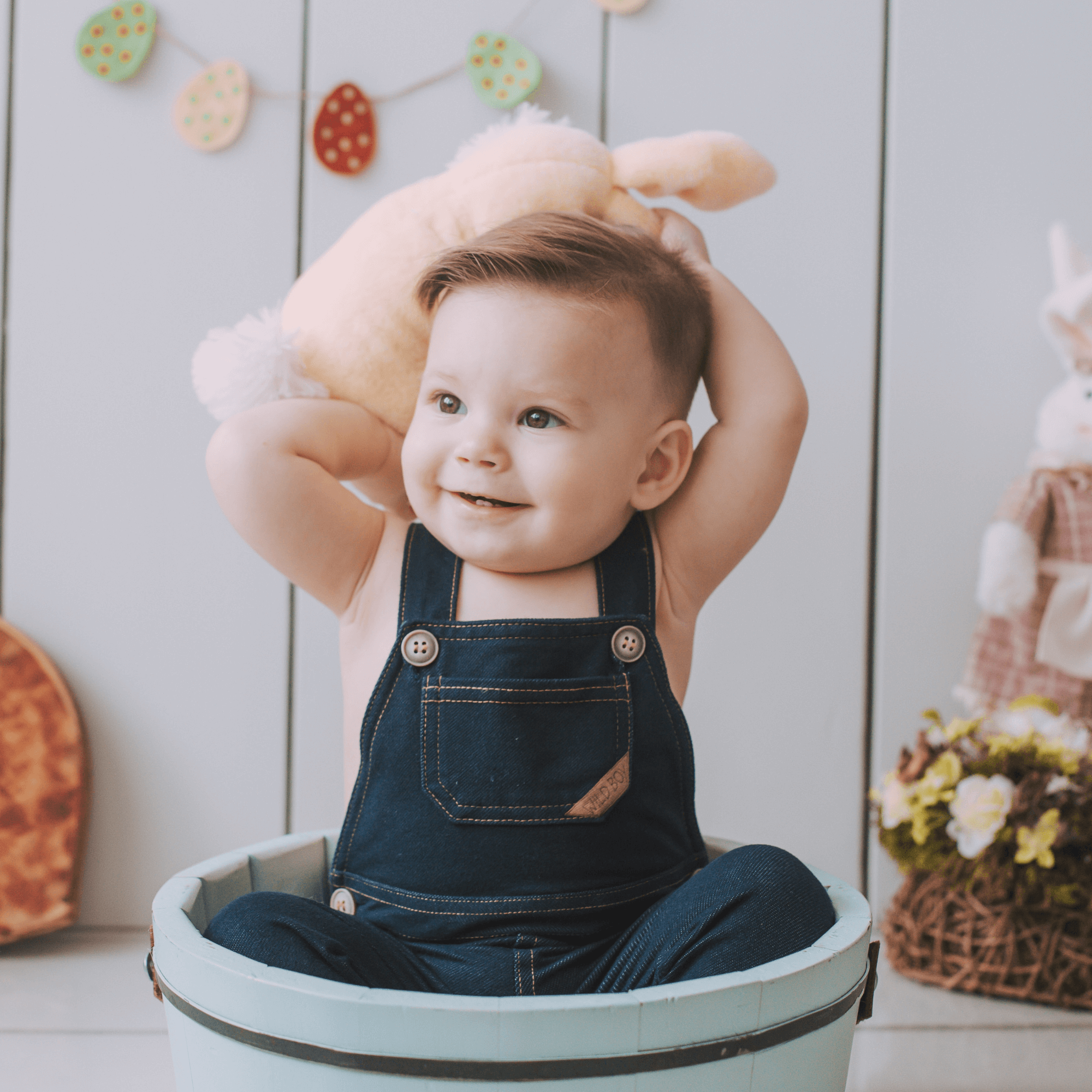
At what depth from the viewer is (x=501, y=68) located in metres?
1.14

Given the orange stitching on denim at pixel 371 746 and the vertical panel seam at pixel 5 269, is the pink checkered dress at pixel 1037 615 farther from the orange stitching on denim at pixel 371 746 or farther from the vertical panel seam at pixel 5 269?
the vertical panel seam at pixel 5 269

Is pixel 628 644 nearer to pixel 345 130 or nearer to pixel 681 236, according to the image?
pixel 681 236

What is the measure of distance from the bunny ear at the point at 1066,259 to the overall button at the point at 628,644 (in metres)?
0.74

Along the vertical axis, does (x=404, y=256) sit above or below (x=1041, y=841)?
above

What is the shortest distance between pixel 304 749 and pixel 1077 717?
87 centimetres

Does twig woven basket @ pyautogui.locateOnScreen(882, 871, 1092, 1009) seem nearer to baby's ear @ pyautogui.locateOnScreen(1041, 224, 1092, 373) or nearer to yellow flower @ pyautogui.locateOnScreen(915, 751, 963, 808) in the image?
yellow flower @ pyautogui.locateOnScreen(915, 751, 963, 808)

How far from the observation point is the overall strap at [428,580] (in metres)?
0.72

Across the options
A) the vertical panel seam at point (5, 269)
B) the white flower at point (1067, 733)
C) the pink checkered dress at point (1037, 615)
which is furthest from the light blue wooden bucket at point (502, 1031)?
the vertical panel seam at point (5, 269)

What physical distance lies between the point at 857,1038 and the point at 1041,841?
0.25 meters

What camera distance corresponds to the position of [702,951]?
580 mm

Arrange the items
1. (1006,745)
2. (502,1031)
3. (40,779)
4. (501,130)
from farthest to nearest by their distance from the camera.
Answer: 1. (40,779)
2. (1006,745)
3. (501,130)
4. (502,1031)

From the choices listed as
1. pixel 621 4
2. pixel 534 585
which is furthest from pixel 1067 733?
pixel 621 4

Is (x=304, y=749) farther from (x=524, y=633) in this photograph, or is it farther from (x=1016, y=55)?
(x=1016, y=55)

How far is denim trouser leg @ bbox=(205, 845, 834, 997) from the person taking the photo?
0.57 m
